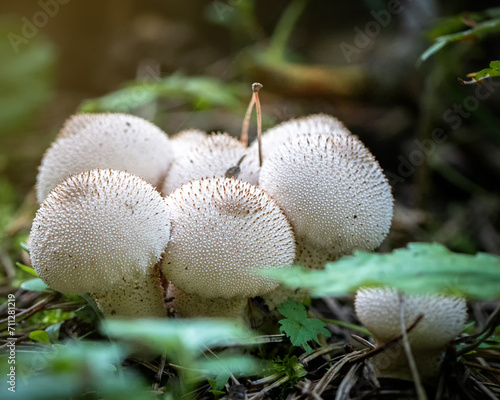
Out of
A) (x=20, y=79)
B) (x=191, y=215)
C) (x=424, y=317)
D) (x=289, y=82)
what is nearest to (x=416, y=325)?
(x=424, y=317)

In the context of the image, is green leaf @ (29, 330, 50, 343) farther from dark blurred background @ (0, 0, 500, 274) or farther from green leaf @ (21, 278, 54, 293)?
dark blurred background @ (0, 0, 500, 274)

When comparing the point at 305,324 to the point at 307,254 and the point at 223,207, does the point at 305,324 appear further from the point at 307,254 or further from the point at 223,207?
the point at 223,207

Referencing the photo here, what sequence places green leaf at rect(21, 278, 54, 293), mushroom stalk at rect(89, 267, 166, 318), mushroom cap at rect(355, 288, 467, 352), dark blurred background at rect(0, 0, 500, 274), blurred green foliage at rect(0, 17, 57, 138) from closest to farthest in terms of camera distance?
mushroom cap at rect(355, 288, 467, 352), mushroom stalk at rect(89, 267, 166, 318), green leaf at rect(21, 278, 54, 293), dark blurred background at rect(0, 0, 500, 274), blurred green foliage at rect(0, 17, 57, 138)

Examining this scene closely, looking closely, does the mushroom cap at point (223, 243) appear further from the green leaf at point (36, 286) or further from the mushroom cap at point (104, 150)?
the green leaf at point (36, 286)

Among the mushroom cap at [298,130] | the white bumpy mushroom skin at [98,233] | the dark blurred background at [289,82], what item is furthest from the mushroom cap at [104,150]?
the dark blurred background at [289,82]

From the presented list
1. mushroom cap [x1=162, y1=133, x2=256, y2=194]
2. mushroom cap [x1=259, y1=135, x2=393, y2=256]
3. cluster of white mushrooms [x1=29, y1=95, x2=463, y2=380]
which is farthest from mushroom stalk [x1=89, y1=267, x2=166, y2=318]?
→ mushroom cap [x1=259, y1=135, x2=393, y2=256]

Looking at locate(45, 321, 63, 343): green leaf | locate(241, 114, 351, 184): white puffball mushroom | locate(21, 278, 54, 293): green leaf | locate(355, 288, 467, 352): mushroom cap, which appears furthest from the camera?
locate(241, 114, 351, 184): white puffball mushroom

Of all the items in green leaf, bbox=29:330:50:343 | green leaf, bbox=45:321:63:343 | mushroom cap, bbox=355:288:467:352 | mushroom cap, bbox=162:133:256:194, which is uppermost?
mushroom cap, bbox=162:133:256:194

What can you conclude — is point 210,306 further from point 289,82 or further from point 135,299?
point 289,82
